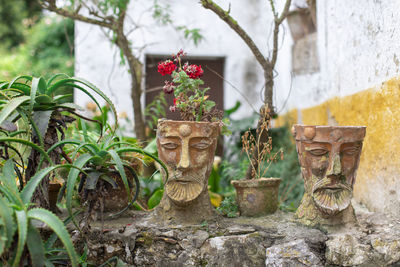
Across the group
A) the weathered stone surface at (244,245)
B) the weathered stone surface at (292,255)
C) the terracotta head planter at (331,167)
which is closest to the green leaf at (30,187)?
the weathered stone surface at (244,245)

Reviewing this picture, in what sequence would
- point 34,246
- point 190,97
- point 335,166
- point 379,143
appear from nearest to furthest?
point 34,246
point 335,166
point 190,97
point 379,143

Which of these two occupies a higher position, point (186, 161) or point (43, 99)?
point (43, 99)

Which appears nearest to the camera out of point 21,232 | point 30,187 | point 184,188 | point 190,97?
point 21,232

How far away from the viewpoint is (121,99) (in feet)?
19.0

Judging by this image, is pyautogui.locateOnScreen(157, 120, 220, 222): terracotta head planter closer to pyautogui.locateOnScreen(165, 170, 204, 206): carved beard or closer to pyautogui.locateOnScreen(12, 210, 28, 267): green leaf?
pyautogui.locateOnScreen(165, 170, 204, 206): carved beard

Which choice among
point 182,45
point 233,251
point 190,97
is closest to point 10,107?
point 190,97

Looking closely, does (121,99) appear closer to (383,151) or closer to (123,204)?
(123,204)

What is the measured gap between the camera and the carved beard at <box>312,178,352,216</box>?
2.40m

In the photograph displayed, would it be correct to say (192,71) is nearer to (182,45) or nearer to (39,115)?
(39,115)

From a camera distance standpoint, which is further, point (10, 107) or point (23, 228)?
point (10, 107)

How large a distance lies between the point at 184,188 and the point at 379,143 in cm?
153

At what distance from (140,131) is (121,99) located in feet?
5.25

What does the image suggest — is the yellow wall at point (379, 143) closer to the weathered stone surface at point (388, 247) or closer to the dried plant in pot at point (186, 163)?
the weathered stone surface at point (388, 247)

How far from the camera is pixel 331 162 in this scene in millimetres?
2398
